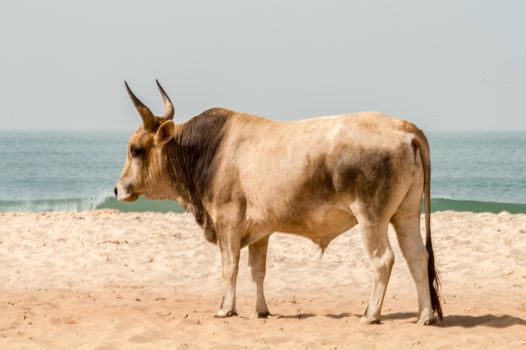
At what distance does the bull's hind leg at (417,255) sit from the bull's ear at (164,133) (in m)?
2.51

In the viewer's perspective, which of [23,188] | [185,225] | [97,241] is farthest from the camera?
[23,188]

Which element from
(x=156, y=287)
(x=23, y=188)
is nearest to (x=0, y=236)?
(x=156, y=287)

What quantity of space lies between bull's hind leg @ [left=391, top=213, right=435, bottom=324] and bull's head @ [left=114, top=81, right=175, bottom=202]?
104 inches

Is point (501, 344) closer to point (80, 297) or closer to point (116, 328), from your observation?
point (116, 328)

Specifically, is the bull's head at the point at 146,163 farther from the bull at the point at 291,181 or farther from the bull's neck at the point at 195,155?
the bull's neck at the point at 195,155

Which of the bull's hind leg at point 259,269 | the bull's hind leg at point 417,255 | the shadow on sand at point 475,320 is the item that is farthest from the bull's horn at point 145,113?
the shadow on sand at point 475,320

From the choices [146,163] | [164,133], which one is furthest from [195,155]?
[146,163]

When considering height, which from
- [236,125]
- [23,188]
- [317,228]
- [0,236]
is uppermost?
[236,125]

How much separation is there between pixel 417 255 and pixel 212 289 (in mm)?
3871

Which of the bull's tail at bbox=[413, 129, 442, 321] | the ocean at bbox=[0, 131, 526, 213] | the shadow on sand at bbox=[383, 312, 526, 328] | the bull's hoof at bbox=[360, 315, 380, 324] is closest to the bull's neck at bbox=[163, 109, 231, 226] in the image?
the bull's hoof at bbox=[360, 315, 380, 324]

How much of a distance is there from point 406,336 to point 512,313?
6.58 feet

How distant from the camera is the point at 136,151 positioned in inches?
395

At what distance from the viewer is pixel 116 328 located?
8.84 metres

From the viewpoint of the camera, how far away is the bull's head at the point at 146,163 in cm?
999
